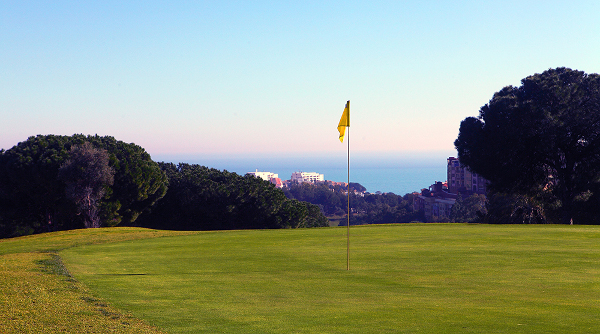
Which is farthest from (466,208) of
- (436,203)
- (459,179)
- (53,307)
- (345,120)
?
(53,307)

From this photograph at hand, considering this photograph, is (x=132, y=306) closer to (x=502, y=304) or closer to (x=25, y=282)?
→ (x=25, y=282)

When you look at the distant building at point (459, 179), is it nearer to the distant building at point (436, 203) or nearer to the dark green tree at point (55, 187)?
the distant building at point (436, 203)

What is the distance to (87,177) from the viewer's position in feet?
140

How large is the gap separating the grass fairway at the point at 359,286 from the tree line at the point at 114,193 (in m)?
26.9

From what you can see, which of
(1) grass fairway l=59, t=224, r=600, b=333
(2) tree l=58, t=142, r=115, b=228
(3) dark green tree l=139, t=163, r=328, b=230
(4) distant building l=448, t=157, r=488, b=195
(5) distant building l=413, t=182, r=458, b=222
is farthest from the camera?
(4) distant building l=448, t=157, r=488, b=195

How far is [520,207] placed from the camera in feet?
148

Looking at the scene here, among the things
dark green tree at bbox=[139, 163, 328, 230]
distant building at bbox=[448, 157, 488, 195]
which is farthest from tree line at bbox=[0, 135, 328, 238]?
distant building at bbox=[448, 157, 488, 195]

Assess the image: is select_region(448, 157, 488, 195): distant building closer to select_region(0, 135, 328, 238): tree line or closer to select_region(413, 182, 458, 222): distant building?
select_region(413, 182, 458, 222): distant building

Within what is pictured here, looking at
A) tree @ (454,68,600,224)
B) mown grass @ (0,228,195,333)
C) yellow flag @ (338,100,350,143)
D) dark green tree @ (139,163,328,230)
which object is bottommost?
mown grass @ (0,228,195,333)

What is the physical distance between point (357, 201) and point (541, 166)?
131928 mm

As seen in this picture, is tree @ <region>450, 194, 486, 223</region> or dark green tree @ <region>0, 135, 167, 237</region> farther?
tree @ <region>450, 194, 486, 223</region>

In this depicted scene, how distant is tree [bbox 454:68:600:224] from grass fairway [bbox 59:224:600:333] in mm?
23160

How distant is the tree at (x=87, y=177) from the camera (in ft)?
138

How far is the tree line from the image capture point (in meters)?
43.5
